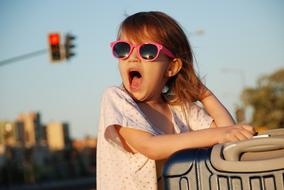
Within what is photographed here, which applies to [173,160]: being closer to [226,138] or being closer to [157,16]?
[226,138]

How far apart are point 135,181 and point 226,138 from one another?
35 cm

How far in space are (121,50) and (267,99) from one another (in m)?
72.3

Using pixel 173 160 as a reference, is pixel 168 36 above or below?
above

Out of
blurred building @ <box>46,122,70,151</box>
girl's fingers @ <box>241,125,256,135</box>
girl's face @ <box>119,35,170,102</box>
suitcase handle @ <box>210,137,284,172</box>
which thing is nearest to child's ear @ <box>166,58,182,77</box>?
girl's face @ <box>119,35,170,102</box>

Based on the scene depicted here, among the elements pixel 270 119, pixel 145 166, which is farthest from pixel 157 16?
pixel 270 119

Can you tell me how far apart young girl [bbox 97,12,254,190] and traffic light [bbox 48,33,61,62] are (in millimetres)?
18711

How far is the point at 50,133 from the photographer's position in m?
78.7

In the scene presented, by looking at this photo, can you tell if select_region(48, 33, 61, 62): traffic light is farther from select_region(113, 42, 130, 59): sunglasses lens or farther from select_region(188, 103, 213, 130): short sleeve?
select_region(113, 42, 130, 59): sunglasses lens

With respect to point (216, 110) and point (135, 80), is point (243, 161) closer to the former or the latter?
point (135, 80)

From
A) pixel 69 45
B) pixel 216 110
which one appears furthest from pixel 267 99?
pixel 216 110

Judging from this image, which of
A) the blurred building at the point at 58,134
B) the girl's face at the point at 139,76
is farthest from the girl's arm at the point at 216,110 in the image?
the blurred building at the point at 58,134

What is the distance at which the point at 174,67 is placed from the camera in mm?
2965

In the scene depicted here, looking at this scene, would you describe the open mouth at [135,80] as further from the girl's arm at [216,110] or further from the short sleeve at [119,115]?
the girl's arm at [216,110]

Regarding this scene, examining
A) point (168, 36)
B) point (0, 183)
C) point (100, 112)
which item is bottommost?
point (0, 183)
